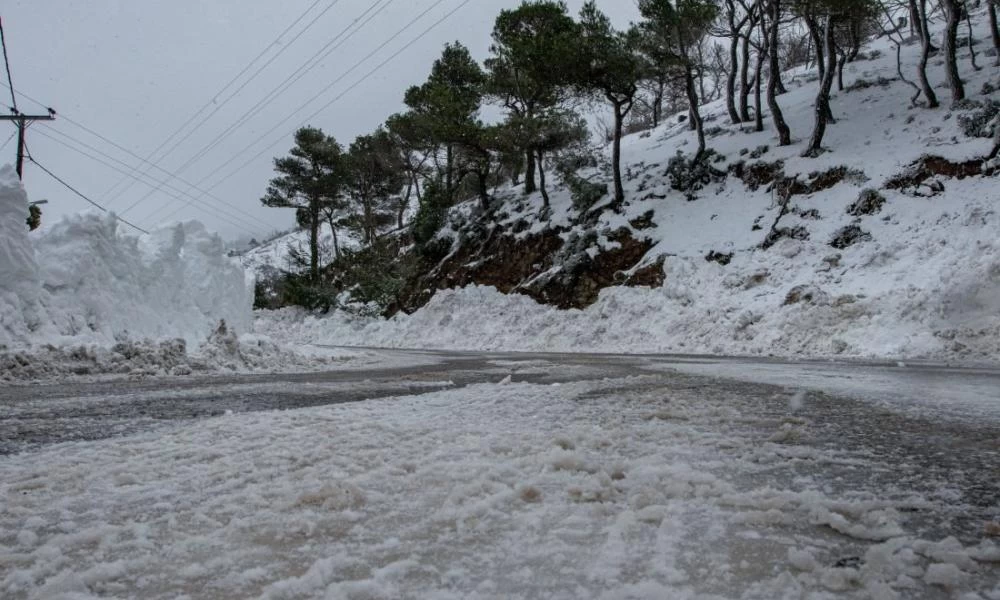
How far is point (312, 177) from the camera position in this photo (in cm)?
3431

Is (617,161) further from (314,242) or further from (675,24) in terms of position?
(314,242)

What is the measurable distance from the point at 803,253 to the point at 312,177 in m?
27.9

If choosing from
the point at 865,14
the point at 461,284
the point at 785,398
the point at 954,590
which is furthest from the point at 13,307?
the point at 865,14

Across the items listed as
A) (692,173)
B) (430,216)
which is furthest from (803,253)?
(430,216)

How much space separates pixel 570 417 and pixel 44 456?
254 centimetres

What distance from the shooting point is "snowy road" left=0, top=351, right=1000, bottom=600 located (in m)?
1.24

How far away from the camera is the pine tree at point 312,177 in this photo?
3356 centimetres

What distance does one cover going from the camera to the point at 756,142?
21109 mm

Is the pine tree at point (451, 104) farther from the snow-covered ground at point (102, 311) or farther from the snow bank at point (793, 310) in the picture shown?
the snow-covered ground at point (102, 311)

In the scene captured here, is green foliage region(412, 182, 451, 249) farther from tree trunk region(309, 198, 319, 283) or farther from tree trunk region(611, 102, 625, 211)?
tree trunk region(611, 102, 625, 211)

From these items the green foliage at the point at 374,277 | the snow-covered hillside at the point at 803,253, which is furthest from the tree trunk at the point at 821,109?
the green foliage at the point at 374,277

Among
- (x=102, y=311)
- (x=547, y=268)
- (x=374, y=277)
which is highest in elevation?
(x=374, y=277)

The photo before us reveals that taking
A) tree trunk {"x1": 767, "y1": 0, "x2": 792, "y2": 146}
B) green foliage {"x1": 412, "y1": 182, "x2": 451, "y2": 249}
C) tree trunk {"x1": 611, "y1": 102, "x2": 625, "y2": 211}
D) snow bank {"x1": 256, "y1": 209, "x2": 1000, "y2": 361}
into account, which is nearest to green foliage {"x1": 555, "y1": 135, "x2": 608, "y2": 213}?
tree trunk {"x1": 611, "y1": 102, "x2": 625, "y2": 211}

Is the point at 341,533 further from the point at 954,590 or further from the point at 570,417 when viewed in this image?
the point at 570,417
